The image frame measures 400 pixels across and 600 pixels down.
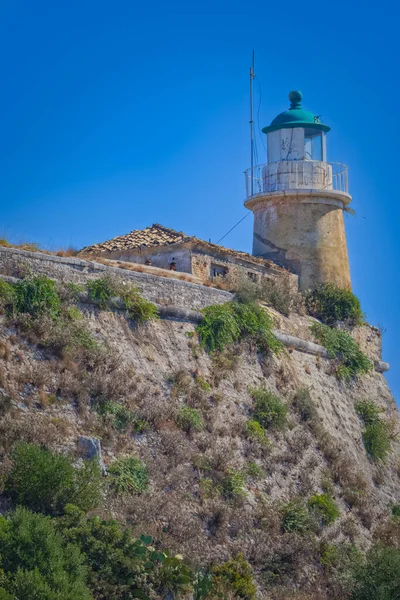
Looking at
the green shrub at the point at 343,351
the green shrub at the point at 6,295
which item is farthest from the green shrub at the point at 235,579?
the green shrub at the point at 343,351

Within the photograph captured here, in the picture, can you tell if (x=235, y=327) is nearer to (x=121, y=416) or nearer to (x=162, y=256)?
(x=162, y=256)

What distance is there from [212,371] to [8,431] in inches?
245

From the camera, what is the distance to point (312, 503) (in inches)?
927

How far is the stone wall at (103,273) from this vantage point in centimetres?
2198

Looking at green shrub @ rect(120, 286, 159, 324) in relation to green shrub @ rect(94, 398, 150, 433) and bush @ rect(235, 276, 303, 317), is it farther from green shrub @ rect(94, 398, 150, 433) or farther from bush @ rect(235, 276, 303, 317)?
bush @ rect(235, 276, 303, 317)

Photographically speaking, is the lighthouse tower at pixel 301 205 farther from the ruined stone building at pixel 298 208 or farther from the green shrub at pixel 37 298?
the green shrub at pixel 37 298

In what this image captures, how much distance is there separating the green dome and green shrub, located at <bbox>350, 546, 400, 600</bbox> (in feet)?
44.6

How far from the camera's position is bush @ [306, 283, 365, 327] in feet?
99.8

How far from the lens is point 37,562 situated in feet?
55.3

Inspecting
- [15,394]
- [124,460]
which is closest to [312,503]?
[124,460]

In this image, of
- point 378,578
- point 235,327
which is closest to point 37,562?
point 378,578

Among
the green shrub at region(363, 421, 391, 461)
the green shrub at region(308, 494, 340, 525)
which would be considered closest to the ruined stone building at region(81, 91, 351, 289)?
the green shrub at region(363, 421, 391, 461)

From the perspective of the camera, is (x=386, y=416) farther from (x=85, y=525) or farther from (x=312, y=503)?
(x=85, y=525)

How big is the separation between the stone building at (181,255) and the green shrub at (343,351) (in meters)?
1.71
